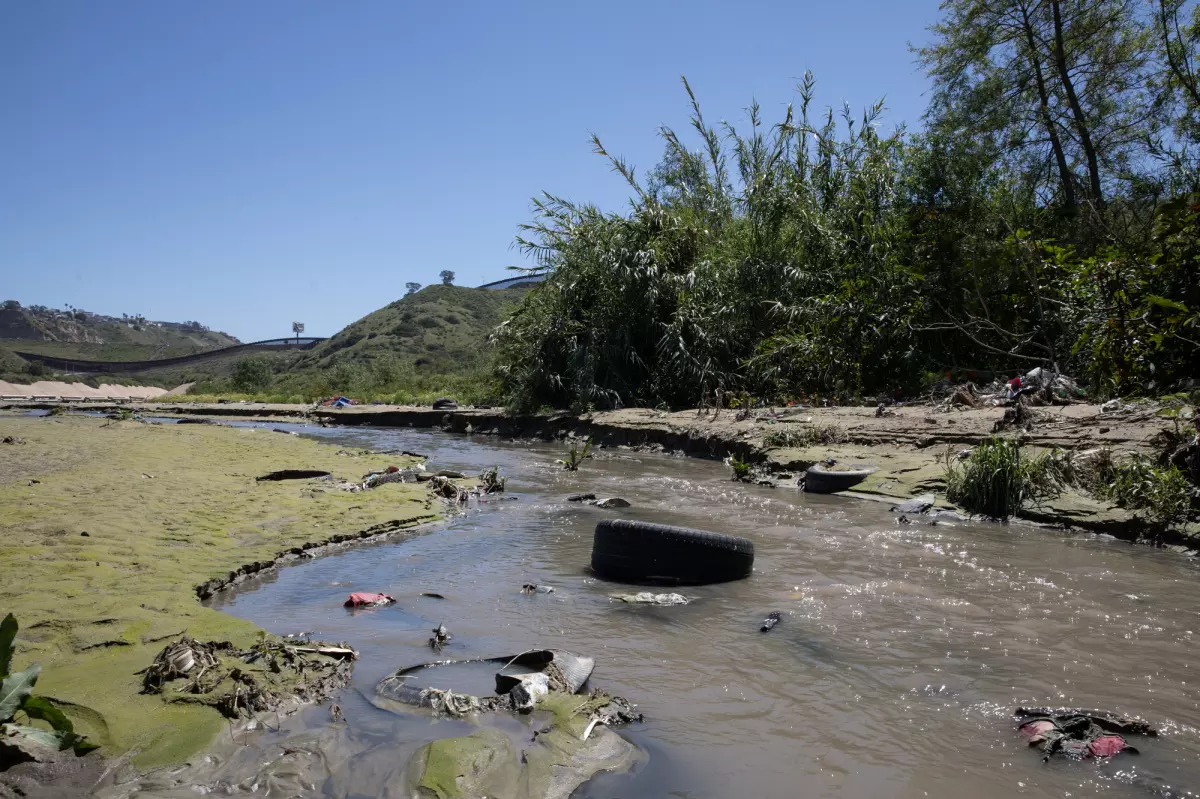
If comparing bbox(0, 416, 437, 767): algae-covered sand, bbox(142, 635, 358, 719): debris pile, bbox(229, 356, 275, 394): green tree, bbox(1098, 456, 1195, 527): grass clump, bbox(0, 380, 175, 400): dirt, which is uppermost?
bbox(229, 356, 275, 394): green tree

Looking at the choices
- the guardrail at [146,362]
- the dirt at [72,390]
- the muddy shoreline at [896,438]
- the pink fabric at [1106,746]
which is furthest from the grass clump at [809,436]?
the guardrail at [146,362]

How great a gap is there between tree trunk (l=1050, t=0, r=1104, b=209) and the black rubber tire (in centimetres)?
1284

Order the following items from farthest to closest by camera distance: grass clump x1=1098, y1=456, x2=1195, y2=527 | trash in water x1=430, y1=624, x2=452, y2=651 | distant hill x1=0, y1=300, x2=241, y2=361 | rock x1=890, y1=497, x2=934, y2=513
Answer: distant hill x1=0, y1=300, x2=241, y2=361, rock x1=890, y1=497, x2=934, y2=513, grass clump x1=1098, y1=456, x2=1195, y2=527, trash in water x1=430, y1=624, x2=452, y2=651

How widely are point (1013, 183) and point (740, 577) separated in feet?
45.7

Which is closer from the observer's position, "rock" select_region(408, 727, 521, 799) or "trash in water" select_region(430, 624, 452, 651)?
"rock" select_region(408, 727, 521, 799)

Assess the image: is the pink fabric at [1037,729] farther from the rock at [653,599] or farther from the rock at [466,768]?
the rock at [653,599]

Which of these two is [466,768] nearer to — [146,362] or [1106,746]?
[1106,746]

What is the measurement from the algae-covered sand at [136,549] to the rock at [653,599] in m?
2.02

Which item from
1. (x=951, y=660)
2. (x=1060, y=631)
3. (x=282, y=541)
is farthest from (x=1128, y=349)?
(x=282, y=541)

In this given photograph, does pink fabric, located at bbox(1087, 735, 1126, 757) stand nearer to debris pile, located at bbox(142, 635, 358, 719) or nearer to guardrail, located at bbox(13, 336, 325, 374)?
debris pile, located at bbox(142, 635, 358, 719)

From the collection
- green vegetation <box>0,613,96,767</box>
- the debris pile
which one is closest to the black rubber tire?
the debris pile

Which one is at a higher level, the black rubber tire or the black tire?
the black tire

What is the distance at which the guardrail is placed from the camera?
Answer: 57.5 m

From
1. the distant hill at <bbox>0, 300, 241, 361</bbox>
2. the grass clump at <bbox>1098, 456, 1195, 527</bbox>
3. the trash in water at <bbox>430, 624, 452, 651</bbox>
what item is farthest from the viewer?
the distant hill at <bbox>0, 300, 241, 361</bbox>
